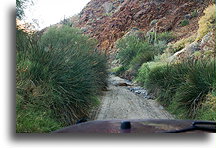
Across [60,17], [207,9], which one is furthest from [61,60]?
[207,9]

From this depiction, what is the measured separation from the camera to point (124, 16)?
3488 millimetres

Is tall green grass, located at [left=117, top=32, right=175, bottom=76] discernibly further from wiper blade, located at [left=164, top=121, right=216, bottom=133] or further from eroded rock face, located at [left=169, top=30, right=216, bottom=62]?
wiper blade, located at [left=164, top=121, right=216, bottom=133]

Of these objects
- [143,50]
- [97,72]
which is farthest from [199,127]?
[143,50]

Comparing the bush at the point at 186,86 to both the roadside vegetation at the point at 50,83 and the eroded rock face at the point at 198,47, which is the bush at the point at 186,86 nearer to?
the eroded rock face at the point at 198,47

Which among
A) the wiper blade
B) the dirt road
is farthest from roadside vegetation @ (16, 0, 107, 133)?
the wiper blade

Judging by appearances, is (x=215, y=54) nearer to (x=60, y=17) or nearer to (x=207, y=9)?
(x=207, y=9)

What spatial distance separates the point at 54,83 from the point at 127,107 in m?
0.74

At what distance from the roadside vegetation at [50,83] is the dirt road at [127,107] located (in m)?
0.18

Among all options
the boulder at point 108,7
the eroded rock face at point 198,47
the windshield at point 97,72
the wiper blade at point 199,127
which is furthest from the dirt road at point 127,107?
the eroded rock face at point 198,47

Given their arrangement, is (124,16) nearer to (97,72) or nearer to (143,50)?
(97,72)

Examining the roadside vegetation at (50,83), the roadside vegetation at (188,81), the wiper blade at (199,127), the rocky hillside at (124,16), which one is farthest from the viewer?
the rocky hillside at (124,16)

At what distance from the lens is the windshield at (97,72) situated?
9.08 ft

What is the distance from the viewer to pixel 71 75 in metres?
3.31

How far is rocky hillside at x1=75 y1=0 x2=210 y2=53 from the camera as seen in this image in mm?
3344
